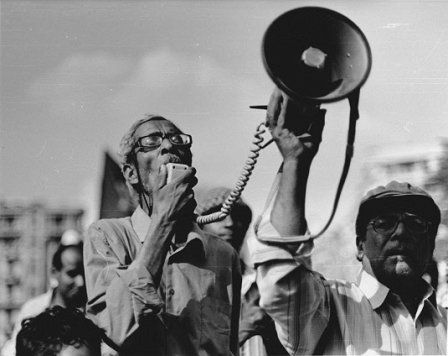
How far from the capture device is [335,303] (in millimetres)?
3588

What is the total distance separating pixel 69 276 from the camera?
3.77 metres

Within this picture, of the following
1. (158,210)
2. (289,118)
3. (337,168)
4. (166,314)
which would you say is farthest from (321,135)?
(166,314)

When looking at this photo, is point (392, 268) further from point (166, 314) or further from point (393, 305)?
point (166, 314)

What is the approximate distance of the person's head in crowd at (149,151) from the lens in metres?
3.64

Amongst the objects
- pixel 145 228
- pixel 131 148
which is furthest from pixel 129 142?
pixel 145 228

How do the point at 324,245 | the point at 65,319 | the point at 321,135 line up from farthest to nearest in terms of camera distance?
the point at 324,245
the point at 321,135
the point at 65,319

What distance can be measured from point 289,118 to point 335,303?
76cm

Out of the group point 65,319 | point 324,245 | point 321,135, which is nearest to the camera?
point 65,319

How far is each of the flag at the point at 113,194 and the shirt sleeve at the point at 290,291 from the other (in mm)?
785

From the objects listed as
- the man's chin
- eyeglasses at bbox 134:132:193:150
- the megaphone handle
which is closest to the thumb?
eyeglasses at bbox 134:132:193:150

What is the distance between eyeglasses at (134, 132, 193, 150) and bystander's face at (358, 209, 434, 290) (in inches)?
33.6

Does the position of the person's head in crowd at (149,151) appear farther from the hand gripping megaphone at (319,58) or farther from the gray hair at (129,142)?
the hand gripping megaphone at (319,58)

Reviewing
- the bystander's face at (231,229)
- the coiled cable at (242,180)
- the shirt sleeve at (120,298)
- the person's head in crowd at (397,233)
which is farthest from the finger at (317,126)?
the shirt sleeve at (120,298)

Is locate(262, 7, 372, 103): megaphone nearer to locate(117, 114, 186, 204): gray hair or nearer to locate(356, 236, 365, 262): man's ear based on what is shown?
locate(117, 114, 186, 204): gray hair
